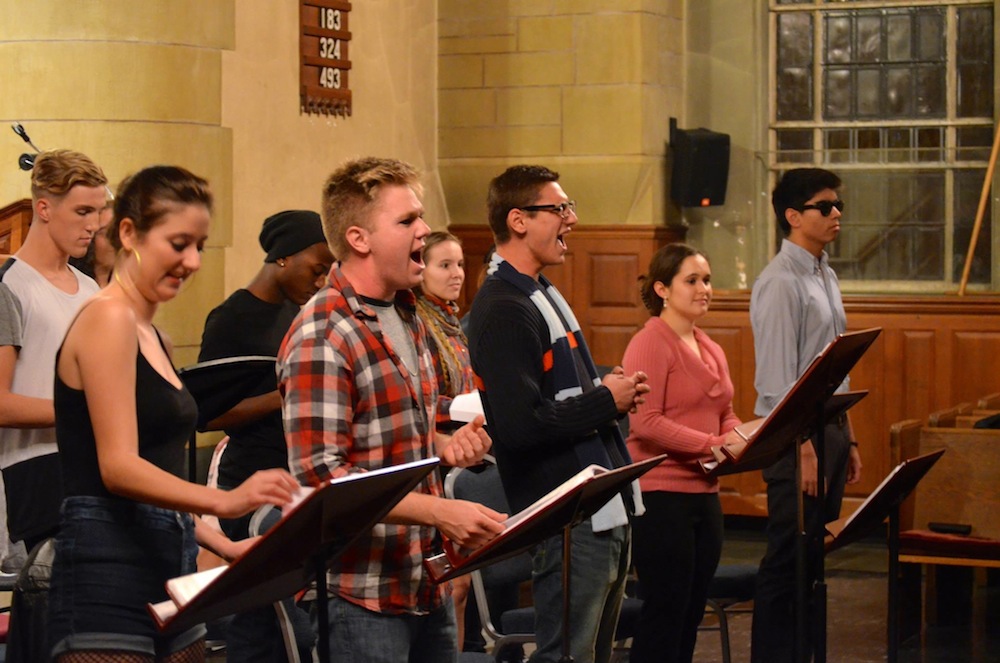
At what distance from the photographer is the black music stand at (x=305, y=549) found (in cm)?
199

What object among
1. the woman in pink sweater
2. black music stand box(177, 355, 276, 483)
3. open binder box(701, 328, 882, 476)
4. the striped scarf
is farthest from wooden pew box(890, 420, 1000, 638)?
black music stand box(177, 355, 276, 483)

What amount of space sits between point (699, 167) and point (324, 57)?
92.4 inches

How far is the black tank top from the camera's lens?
2.29m

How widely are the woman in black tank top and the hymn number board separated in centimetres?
517

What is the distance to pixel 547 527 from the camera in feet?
8.63

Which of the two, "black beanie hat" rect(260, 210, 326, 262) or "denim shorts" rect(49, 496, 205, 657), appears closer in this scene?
"denim shorts" rect(49, 496, 205, 657)

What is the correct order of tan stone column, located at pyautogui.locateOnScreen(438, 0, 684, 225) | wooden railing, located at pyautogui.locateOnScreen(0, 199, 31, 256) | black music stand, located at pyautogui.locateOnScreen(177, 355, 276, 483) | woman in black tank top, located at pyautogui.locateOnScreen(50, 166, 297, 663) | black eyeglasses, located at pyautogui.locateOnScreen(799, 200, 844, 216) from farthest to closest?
tan stone column, located at pyautogui.locateOnScreen(438, 0, 684, 225)
wooden railing, located at pyautogui.locateOnScreen(0, 199, 31, 256)
black eyeglasses, located at pyautogui.locateOnScreen(799, 200, 844, 216)
black music stand, located at pyautogui.locateOnScreen(177, 355, 276, 483)
woman in black tank top, located at pyautogui.locateOnScreen(50, 166, 297, 663)

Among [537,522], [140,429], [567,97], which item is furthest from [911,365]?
[140,429]

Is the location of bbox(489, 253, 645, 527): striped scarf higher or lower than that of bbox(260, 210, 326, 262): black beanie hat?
lower

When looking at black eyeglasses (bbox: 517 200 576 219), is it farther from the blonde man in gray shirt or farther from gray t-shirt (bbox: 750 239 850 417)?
gray t-shirt (bbox: 750 239 850 417)

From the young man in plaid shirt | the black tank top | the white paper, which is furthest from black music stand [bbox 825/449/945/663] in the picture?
the black tank top

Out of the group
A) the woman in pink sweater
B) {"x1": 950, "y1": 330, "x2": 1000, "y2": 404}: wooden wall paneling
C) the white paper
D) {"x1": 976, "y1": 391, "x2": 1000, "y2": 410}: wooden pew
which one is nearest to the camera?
the white paper

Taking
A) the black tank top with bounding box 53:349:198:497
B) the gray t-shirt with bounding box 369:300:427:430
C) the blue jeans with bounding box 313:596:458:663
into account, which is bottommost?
the blue jeans with bounding box 313:596:458:663

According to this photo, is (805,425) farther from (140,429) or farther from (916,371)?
(916,371)
